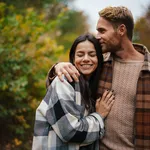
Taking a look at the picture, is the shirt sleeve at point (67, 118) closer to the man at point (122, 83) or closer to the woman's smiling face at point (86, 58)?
the man at point (122, 83)

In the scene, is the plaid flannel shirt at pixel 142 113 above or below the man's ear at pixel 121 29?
below

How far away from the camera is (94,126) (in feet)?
7.58

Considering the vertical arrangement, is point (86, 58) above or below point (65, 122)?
above

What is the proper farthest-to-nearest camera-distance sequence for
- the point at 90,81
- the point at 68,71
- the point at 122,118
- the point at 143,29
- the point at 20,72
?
the point at 143,29
the point at 20,72
the point at 90,81
the point at 122,118
the point at 68,71

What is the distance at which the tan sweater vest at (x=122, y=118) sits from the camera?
2473 mm

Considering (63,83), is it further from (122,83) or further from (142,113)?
(142,113)


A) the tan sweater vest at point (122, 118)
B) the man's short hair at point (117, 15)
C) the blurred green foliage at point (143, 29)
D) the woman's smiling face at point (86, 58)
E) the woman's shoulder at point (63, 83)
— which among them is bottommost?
the tan sweater vest at point (122, 118)

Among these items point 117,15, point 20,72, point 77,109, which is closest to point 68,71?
point 77,109

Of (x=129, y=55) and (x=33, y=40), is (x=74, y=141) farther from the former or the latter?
(x=33, y=40)

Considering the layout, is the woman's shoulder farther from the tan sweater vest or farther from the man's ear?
the man's ear

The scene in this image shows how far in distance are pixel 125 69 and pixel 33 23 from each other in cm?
310

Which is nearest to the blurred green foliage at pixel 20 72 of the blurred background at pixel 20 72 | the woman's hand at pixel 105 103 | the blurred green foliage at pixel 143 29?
the blurred background at pixel 20 72

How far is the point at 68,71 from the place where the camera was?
237 cm

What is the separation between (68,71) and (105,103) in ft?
1.33
